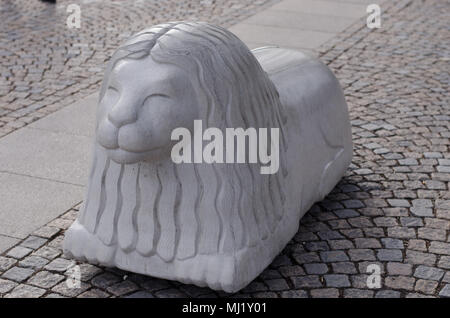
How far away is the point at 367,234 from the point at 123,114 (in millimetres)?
1913

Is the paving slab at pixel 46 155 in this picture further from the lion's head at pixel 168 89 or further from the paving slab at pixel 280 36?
the paving slab at pixel 280 36

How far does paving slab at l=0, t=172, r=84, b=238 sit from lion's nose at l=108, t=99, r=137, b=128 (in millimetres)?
1492

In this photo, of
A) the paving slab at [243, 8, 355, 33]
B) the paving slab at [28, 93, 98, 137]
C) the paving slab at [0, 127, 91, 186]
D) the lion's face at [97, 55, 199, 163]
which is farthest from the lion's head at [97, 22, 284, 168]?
the paving slab at [243, 8, 355, 33]

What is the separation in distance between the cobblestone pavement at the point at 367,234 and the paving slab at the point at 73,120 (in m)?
1.60

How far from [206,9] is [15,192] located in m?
5.84

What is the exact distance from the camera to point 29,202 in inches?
202

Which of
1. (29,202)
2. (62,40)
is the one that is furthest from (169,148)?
(62,40)

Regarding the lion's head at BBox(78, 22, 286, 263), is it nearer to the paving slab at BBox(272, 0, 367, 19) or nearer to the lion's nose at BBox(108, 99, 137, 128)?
the lion's nose at BBox(108, 99, 137, 128)

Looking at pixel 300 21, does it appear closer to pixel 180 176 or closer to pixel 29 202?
pixel 29 202

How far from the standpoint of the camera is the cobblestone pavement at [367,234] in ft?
13.5

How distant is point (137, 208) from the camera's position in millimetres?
3926

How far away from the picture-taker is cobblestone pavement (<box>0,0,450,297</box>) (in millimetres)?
4105

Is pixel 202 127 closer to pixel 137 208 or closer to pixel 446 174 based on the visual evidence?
pixel 137 208

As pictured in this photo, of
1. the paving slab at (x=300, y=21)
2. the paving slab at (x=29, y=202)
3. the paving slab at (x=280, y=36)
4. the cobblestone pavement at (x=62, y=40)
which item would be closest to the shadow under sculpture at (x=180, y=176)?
the paving slab at (x=29, y=202)
